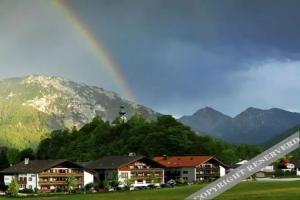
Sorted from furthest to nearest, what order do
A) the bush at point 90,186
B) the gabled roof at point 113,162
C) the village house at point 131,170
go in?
the gabled roof at point 113,162
the village house at point 131,170
the bush at point 90,186

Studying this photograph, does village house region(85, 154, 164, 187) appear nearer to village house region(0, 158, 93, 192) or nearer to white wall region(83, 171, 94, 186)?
white wall region(83, 171, 94, 186)

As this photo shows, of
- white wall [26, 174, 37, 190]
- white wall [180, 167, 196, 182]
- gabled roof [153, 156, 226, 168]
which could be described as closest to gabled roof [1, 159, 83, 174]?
white wall [26, 174, 37, 190]

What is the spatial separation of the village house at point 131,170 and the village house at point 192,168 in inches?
244

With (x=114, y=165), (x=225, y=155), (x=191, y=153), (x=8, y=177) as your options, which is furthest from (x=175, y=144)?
(x=8, y=177)

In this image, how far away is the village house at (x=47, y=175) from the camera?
127 meters

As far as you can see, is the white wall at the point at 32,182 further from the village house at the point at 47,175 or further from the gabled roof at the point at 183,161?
the gabled roof at the point at 183,161

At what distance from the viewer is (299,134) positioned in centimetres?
1869

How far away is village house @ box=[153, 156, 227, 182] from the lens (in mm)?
154625

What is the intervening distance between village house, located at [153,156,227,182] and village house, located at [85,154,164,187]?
621 cm

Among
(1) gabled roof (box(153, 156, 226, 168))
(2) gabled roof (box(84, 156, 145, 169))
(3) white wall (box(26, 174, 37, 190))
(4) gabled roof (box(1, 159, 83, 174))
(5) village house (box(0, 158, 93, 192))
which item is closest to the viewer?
(3) white wall (box(26, 174, 37, 190))

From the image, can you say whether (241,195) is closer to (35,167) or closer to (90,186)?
(90,186)

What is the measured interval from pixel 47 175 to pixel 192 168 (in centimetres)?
4476

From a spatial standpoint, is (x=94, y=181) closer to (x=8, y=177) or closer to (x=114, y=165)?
(x=114, y=165)

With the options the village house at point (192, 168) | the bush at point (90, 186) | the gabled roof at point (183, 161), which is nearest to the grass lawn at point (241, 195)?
the bush at point (90, 186)
